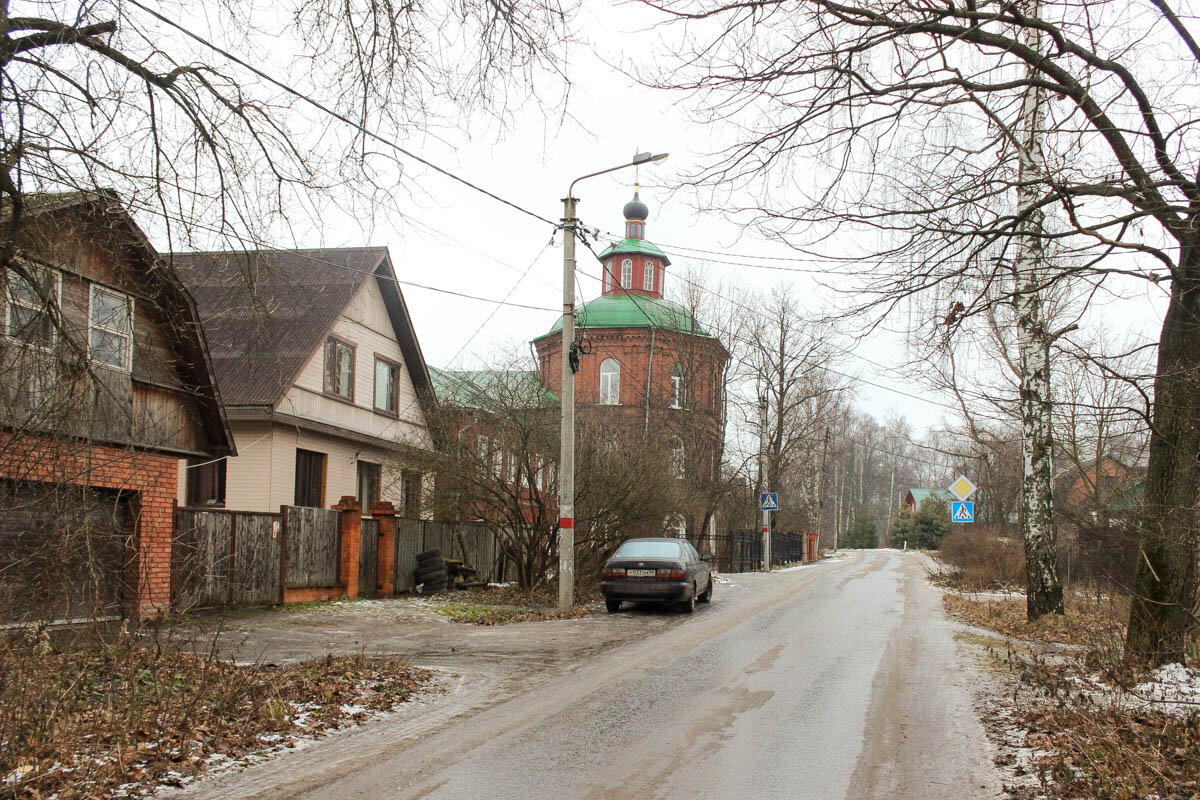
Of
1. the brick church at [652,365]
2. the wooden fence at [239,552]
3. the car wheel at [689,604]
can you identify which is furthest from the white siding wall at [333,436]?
the brick church at [652,365]

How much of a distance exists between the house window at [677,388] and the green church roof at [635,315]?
1.79 m

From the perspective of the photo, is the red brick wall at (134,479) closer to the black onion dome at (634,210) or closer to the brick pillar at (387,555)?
the brick pillar at (387,555)

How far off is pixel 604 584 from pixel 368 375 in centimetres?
1059

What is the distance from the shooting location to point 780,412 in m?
48.1

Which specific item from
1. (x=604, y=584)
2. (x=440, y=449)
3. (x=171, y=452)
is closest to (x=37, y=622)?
(x=171, y=452)

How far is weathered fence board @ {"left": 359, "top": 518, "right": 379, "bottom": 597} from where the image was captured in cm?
2131

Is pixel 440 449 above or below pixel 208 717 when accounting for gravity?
above

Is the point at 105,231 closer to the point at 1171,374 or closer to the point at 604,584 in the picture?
the point at 1171,374

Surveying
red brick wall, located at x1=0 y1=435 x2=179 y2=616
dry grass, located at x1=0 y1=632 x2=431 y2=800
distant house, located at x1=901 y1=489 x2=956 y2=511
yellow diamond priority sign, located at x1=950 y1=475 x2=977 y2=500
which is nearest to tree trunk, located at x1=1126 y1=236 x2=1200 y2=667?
dry grass, located at x1=0 y1=632 x2=431 y2=800

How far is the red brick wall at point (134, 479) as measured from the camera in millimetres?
8328

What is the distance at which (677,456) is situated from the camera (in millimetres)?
35281

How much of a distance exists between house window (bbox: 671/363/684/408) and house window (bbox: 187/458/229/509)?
23.7 m

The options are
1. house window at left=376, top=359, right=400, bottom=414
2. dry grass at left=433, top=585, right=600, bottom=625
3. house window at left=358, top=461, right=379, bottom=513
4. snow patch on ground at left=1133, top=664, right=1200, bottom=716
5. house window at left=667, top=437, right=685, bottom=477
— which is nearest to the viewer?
snow patch on ground at left=1133, top=664, right=1200, bottom=716

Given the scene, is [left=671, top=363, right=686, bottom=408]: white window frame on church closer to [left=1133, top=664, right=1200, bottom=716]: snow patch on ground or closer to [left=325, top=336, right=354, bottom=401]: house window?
[left=325, top=336, right=354, bottom=401]: house window
